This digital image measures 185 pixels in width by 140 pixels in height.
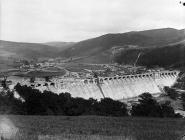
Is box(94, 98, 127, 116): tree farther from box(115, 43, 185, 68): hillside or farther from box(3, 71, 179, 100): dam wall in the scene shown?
box(115, 43, 185, 68): hillside

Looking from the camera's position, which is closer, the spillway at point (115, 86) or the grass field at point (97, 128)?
the grass field at point (97, 128)

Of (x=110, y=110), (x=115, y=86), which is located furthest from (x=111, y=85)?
(x=110, y=110)

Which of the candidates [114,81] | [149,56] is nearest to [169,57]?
[149,56]

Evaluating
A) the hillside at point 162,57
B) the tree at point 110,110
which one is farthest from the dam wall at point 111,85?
the tree at point 110,110

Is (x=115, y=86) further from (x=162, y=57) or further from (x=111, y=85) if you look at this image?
(x=162, y=57)

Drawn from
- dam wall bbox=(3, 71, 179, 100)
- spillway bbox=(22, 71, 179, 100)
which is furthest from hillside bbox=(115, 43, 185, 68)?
dam wall bbox=(3, 71, 179, 100)

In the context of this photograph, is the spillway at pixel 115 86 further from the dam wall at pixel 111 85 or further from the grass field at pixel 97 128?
the grass field at pixel 97 128

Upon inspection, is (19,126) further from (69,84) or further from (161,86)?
(161,86)

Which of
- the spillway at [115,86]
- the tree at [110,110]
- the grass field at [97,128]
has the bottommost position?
the spillway at [115,86]
